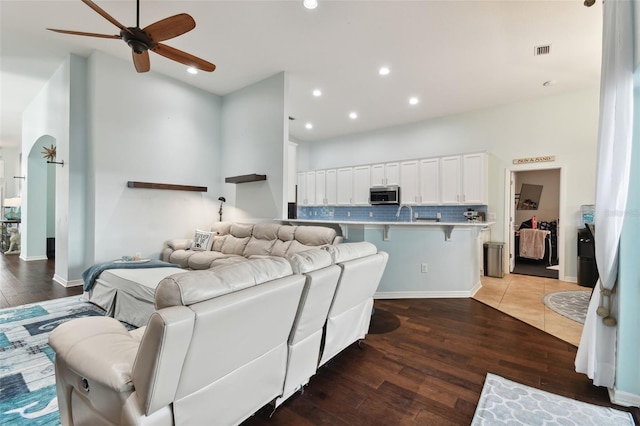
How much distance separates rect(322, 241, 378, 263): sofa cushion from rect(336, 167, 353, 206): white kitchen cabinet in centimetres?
510

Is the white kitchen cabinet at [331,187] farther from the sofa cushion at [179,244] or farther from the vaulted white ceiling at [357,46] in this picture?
the sofa cushion at [179,244]

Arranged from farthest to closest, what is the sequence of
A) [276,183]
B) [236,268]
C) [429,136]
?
[429,136] → [276,183] → [236,268]

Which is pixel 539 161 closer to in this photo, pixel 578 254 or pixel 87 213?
pixel 578 254

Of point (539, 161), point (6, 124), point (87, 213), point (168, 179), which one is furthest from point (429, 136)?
point (6, 124)

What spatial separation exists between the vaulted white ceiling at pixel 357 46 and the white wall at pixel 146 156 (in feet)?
1.09

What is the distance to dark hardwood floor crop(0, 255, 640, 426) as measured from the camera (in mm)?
1728

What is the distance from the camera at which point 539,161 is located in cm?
527

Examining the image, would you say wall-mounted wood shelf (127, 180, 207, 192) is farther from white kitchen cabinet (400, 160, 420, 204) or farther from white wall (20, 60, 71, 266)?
white kitchen cabinet (400, 160, 420, 204)

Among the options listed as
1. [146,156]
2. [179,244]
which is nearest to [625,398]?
[179,244]

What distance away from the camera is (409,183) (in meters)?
6.43

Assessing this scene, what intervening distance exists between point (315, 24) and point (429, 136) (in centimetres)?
413

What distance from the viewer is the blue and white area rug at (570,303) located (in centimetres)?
338

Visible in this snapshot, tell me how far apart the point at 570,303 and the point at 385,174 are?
13.4 ft

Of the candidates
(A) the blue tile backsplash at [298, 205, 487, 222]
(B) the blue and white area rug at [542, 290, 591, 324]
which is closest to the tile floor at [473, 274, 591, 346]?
(B) the blue and white area rug at [542, 290, 591, 324]
